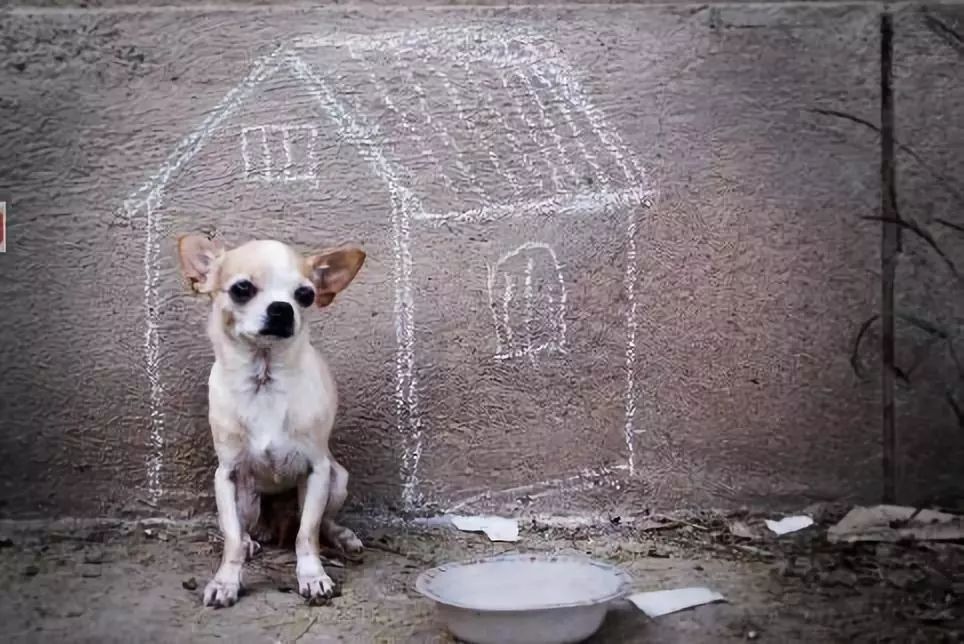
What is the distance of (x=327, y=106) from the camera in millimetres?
3969

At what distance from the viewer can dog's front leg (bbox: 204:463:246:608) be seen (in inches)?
131

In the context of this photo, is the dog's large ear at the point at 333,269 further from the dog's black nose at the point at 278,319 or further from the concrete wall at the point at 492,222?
the concrete wall at the point at 492,222

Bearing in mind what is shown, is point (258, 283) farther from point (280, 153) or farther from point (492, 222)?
point (492, 222)

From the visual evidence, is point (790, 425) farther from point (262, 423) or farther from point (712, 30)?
point (262, 423)

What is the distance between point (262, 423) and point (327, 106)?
1.16 metres

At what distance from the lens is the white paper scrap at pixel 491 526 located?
3955 mm

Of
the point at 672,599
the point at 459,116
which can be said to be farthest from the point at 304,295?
the point at 672,599

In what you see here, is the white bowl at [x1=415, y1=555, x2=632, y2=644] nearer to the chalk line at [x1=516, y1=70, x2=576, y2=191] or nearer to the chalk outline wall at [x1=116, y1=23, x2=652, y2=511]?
the chalk outline wall at [x1=116, y1=23, x2=652, y2=511]

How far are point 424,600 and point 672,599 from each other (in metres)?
0.72

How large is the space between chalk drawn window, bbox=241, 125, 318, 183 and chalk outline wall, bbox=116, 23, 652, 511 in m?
0.11

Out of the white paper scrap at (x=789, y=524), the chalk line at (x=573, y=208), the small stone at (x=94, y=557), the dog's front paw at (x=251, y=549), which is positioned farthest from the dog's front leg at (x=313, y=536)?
the white paper scrap at (x=789, y=524)

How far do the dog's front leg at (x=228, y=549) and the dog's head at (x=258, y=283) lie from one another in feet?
1.46

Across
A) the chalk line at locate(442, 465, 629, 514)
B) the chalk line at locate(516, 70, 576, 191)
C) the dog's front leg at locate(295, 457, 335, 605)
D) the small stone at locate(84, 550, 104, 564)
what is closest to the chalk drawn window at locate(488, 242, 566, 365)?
the chalk line at locate(516, 70, 576, 191)

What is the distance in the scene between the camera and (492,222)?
13.1ft
